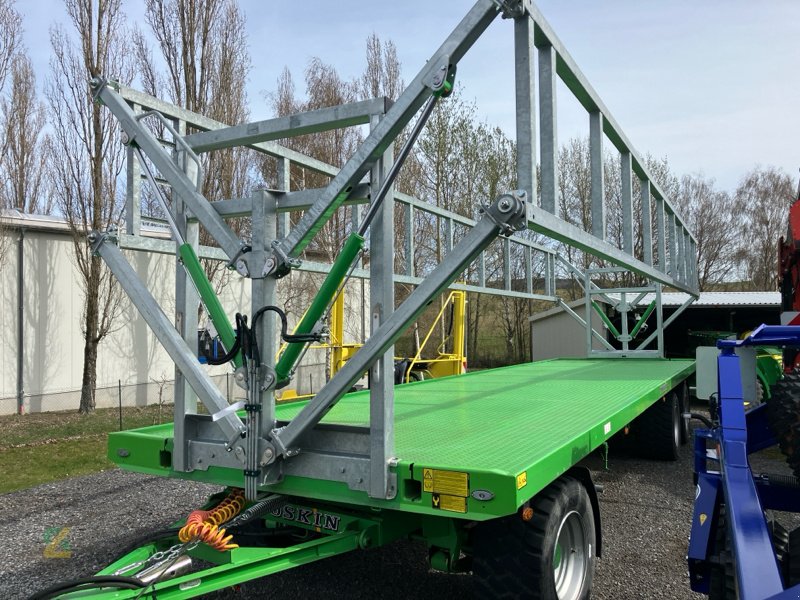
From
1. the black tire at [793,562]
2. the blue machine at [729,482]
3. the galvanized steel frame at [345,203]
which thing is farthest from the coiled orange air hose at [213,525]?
the black tire at [793,562]

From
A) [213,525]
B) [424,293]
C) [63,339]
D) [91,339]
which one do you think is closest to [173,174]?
[424,293]

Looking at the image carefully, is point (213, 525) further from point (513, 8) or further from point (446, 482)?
point (513, 8)

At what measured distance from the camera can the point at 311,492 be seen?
298 centimetres

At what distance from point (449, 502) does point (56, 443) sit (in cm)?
836

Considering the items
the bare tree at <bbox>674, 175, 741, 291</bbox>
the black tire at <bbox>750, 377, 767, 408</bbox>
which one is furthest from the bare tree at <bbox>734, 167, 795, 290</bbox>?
the black tire at <bbox>750, 377, 767, 408</bbox>

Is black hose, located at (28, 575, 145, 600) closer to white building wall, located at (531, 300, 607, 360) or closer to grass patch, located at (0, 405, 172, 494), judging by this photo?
grass patch, located at (0, 405, 172, 494)

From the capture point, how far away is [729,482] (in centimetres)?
266

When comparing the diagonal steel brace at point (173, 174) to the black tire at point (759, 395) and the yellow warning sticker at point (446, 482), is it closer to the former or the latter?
the yellow warning sticker at point (446, 482)

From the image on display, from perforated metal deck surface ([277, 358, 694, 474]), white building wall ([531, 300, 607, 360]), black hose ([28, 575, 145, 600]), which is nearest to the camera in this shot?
black hose ([28, 575, 145, 600])

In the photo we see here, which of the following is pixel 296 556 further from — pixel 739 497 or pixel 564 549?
pixel 739 497

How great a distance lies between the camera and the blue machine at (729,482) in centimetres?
266

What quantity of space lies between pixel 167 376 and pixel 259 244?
42.5 feet

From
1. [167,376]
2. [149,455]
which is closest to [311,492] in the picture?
[149,455]

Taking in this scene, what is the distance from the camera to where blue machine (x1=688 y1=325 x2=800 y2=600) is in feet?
8.72
